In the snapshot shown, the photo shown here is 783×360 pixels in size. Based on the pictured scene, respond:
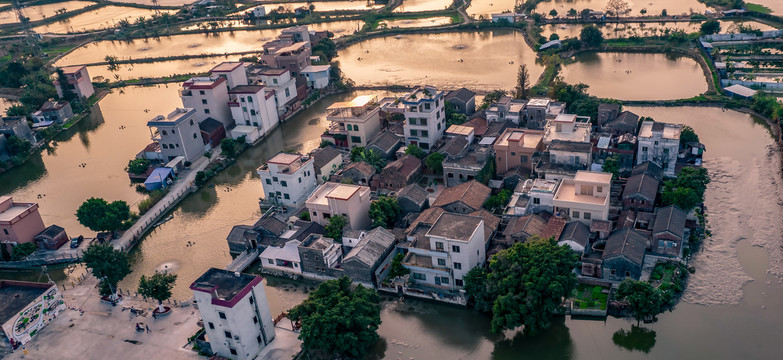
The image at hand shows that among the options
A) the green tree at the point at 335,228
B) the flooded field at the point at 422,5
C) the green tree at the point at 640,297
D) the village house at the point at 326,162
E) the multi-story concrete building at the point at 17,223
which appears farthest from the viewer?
the flooded field at the point at 422,5

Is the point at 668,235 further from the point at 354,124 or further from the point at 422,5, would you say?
the point at 422,5

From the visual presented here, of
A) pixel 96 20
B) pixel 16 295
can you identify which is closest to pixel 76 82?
pixel 16 295

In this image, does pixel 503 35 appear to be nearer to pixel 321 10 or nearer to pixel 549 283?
pixel 321 10

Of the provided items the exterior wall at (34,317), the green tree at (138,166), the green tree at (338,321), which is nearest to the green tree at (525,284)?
the green tree at (338,321)

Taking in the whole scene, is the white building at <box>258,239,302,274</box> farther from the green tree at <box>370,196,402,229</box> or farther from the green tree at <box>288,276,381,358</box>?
the green tree at <box>288,276,381,358</box>

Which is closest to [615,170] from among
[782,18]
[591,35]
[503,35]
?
[591,35]

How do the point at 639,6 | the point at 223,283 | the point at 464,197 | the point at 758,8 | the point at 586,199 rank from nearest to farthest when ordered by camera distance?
the point at 223,283 < the point at 586,199 < the point at 464,197 < the point at 758,8 < the point at 639,6

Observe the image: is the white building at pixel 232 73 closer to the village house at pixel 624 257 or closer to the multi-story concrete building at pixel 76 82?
the multi-story concrete building at pixel 76 82
